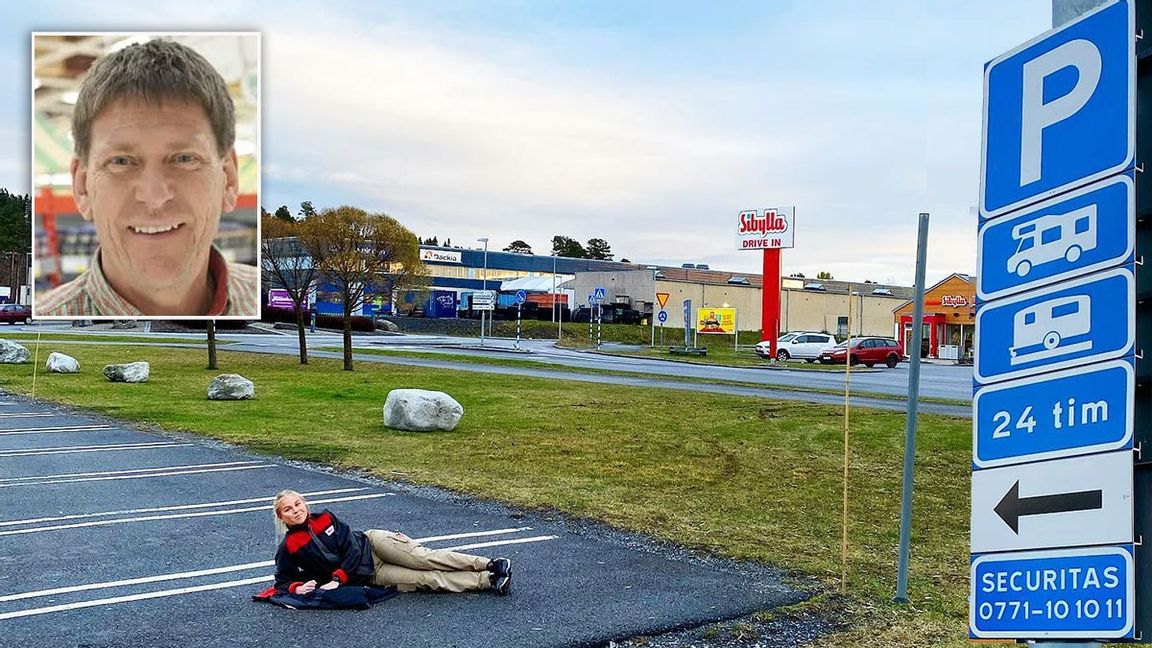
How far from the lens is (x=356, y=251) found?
31344 mm

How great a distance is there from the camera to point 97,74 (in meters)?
19.6

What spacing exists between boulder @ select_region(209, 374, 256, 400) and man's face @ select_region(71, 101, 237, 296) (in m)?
2.62

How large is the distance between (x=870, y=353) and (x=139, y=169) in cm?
3466

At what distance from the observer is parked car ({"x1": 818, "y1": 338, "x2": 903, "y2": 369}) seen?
45688 mm

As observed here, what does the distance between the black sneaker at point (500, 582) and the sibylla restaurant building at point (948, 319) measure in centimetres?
5629

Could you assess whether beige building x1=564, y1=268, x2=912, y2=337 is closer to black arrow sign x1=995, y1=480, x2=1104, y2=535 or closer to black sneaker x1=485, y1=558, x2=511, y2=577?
black sneaker x1=485, y1=558, x2=511, y2=577

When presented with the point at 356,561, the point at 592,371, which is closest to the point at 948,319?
the point at 592,371

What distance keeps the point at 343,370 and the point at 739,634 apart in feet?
86.7

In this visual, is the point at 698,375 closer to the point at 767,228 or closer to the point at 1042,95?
the point at 767,228

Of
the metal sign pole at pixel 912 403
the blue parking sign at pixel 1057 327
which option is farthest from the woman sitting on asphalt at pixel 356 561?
the blue parking sign at pixel 1057 327

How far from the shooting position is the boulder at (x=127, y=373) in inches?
1013

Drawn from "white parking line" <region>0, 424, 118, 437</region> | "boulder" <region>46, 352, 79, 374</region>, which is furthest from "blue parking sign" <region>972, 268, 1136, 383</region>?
"boulder" <region>46, 352, 79, 374</region>

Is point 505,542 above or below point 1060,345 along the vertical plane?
below

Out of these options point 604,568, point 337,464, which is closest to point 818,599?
point 604,568
